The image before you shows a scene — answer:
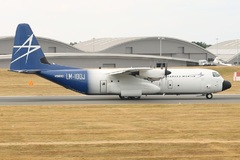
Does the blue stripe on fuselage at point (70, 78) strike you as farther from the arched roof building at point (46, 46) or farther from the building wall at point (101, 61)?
the arched roof building at point (46, 46)

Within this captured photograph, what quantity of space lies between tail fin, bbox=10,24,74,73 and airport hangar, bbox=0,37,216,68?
52137 mm

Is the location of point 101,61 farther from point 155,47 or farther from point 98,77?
point 98,77

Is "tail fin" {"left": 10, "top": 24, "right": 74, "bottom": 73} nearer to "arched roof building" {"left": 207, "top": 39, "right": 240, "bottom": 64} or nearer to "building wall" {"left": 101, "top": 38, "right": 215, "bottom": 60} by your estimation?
"building wall" {"left": 101, "top": 38, "right": 215, "bottom": 60}

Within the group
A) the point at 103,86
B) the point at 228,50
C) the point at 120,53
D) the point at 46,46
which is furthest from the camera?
the point at 228,50

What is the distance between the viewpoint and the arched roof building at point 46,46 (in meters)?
106

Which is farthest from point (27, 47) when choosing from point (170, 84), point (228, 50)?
point (228, 50)

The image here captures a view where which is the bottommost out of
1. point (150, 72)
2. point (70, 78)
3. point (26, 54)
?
point (70, 78)

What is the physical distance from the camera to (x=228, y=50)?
157875 millimetres

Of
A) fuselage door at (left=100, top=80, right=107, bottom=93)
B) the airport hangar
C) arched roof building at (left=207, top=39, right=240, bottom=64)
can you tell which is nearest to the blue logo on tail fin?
fuselage door at (left=100, top=80, right=107, bottom=93)

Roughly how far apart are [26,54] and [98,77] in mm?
5980

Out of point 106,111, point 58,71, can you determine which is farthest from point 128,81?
point 106,111

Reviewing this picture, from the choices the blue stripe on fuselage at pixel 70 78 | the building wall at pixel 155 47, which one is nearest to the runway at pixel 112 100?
the blue stripe on fuselage at pixel 70 78

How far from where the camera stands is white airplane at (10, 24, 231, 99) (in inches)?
1629

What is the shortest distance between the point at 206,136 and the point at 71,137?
6072 mm
